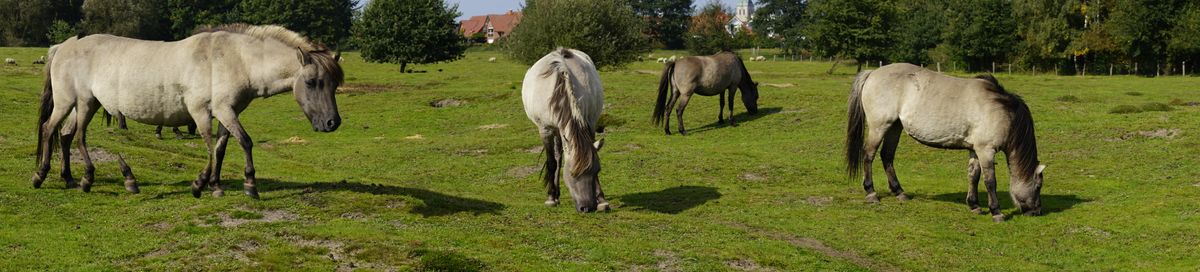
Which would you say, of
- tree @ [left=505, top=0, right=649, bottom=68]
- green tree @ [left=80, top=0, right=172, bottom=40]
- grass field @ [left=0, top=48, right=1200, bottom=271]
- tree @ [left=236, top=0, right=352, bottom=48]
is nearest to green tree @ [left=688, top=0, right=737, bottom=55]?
tree @ [left=236, top=0, right=352, bottom=48]

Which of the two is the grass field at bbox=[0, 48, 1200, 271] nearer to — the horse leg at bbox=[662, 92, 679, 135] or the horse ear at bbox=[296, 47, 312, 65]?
the horse leg at bbox=[662, 92, 679, 135]

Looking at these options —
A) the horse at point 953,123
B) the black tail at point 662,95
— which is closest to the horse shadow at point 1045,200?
the horse at point 953,123

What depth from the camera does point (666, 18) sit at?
571 ft

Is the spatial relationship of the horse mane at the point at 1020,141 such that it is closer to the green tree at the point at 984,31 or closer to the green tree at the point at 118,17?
the green tree at the point at 984,31

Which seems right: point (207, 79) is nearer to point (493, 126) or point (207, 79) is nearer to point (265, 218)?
point (265, 218)

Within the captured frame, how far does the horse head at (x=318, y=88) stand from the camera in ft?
52.9

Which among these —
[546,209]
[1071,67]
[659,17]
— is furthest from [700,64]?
[659,17]

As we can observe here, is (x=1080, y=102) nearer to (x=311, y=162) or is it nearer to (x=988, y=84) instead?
(x=988, y=84)

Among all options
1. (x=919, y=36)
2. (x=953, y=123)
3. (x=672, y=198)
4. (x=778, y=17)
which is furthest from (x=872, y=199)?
(x=778, y=17)

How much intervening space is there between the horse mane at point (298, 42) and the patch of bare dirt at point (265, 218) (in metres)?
2.16

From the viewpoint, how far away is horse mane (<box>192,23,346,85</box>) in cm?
1620

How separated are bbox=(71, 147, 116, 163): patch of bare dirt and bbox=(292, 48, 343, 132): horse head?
27.3ft

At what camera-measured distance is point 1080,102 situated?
40.8 meters

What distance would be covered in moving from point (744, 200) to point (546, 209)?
15.5 feet
